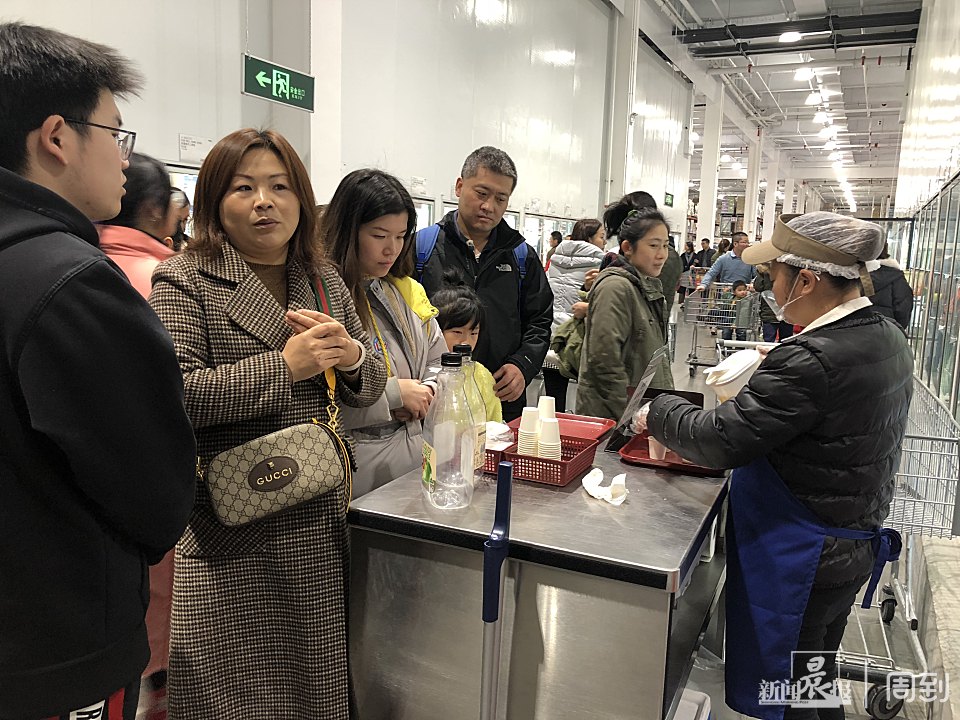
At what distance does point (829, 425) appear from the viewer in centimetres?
182

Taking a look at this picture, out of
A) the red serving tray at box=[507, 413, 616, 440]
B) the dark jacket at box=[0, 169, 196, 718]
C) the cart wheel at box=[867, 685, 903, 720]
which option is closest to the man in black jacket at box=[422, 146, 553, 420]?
the red serving tray at box=[507, 413, 616, 440]

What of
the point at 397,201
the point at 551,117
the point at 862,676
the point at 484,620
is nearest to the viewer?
the point at 484,620

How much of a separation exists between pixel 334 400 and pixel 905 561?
2969mm

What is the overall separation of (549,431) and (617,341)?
1304 mm

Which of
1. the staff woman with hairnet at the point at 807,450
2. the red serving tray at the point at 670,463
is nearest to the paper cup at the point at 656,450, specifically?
the red serving tray at the point at 670,463

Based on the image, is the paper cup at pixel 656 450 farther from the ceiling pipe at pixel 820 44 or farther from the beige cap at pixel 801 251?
the ceiling pipe at pixel 820 44

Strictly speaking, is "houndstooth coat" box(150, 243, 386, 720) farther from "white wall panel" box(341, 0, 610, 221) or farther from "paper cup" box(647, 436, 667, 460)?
"white wall panel" box(341, 0, 610, 221)

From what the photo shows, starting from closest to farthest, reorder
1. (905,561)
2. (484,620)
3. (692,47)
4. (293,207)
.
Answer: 1. (484,620)
2. (293,207)
3. (905,561)
4. (692,47)

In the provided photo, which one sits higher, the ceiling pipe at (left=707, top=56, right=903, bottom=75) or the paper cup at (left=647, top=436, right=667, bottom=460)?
the ceiling pipe at (left=707, top=56, right=903, bottom=75)

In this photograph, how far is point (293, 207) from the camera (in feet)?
5.75

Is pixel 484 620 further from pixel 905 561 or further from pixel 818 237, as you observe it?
pixel 905 561

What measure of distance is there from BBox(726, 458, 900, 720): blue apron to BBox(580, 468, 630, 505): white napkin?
37cm

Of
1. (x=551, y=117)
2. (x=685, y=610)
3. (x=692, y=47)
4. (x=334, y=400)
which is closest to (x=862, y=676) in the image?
(x=685, y=610)

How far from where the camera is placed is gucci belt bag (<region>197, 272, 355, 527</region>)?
5.01ft
